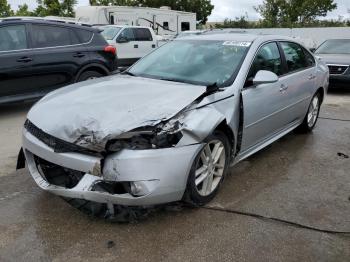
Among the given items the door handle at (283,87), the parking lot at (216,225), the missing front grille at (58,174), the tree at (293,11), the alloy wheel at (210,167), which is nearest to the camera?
the parking lot at (216,225)

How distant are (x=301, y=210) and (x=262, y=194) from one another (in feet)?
1.45

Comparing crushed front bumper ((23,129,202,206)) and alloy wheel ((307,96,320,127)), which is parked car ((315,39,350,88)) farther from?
crushed front bumper ((23,129,202,206))

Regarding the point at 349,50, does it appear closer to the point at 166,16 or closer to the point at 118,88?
the point at 118,88

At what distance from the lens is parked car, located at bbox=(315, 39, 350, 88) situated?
10.2 meters

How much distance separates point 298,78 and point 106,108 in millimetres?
3033

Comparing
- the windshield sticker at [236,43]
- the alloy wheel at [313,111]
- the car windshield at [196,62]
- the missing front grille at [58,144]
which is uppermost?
the windshield sticker at [236,43]

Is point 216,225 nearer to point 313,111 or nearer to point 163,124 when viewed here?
point 163,124

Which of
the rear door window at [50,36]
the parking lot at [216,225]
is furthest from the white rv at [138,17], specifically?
the parking lot at [216,225]

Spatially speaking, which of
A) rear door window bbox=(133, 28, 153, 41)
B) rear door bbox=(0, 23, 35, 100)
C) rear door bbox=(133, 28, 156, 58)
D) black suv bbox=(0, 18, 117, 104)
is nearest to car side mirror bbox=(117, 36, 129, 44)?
rear door bbox=(133, 28, 156, 58)

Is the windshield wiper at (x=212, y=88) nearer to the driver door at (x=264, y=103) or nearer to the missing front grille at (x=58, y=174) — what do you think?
the driver door at (x=264, y=103)

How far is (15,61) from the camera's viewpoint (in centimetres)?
672

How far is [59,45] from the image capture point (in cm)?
752

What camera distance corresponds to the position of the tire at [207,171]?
11.3 feet

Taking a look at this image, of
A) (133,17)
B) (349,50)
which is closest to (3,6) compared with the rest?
(133,17)
